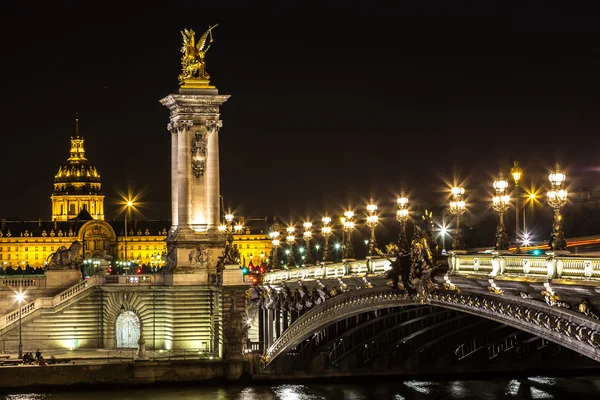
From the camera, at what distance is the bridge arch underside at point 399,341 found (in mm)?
58756

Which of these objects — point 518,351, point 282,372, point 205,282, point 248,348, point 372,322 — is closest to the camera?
point 372,322

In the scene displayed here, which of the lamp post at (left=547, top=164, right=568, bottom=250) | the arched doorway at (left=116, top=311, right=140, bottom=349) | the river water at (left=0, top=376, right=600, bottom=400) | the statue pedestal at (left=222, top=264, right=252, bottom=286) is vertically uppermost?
the statue pedestal at (left=222, top=264, right=252, bottom=286)

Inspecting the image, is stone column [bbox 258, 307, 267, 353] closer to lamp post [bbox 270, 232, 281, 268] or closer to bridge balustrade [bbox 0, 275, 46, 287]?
lamp post [bbox 270, 232, 281, 268]

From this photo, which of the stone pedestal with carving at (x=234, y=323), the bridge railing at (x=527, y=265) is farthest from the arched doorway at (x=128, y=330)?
the bridge railing at (x=527, y=265)

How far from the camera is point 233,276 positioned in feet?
277

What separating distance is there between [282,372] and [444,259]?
2862 centimetres

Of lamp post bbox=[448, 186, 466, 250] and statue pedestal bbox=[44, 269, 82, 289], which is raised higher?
statue pedestal bbox=[44, 269, 82, 289]

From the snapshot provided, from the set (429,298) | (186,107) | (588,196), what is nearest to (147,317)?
(186,107)

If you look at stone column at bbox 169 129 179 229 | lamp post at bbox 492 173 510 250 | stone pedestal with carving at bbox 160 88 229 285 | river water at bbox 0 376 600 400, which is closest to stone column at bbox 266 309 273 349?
stone pedestal with carving at bbox 160 88 229 285

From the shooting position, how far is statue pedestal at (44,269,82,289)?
307 feet

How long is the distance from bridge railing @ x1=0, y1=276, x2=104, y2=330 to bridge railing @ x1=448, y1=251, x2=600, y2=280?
43.9 meters

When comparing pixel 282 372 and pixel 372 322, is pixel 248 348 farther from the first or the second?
pixel 372 322

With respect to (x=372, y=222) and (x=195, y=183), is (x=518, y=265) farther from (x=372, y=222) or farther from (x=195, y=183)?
(x=195, y=183)

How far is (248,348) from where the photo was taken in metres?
81.7
